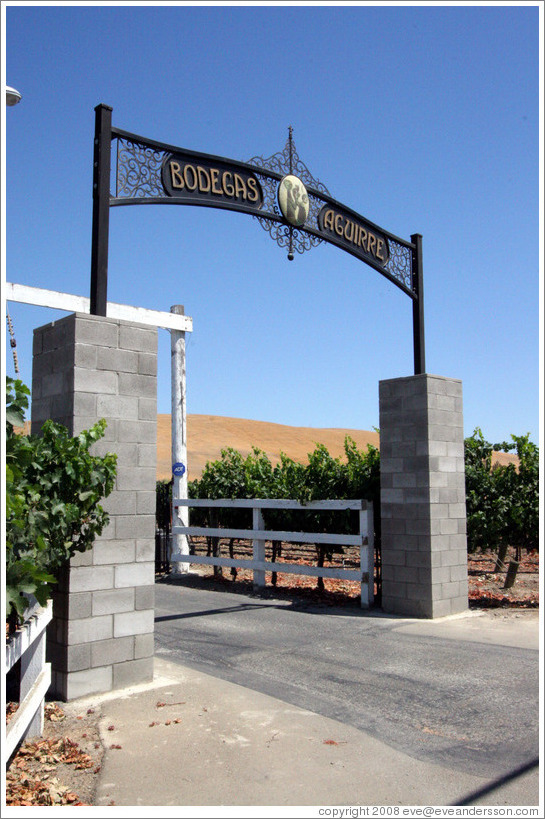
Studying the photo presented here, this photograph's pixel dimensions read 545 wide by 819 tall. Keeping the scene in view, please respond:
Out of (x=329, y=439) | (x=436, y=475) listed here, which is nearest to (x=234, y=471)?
(x=436, y=475)

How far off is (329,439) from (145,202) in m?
98.5

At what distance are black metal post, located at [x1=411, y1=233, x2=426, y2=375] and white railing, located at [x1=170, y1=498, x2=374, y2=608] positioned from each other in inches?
93.1

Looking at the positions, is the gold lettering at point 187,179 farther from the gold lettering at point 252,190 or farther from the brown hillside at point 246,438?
the brown hillside at point 246,438

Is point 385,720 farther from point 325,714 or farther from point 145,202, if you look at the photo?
point 145,202

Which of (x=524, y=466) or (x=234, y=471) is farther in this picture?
(x=234, y=471)

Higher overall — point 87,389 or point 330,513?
point 87,389

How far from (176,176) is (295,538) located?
6239 mm

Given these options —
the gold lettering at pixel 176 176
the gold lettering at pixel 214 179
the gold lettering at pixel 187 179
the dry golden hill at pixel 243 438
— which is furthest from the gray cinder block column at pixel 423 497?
the dry golden hill at pixel 243 438

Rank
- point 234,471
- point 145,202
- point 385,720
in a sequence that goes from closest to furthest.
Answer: point 385,720
point 145,202
point 234,471

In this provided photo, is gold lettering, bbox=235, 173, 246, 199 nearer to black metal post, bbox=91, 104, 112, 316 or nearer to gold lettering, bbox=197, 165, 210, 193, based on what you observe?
gold lettering, bbox=197, 165, 210, 193

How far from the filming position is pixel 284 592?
12.4 metres

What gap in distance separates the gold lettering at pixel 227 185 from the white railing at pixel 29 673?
18.7ft

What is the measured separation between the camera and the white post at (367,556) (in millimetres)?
10562

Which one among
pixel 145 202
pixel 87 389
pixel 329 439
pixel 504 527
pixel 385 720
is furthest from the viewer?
pixel 329 439
